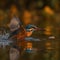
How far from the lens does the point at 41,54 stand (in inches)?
239

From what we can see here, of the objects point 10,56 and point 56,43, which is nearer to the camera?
point 10,56

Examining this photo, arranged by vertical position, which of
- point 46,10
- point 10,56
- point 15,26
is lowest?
point 10,56

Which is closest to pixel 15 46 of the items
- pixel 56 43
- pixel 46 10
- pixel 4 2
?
pixel 56 43

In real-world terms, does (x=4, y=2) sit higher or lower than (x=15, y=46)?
higher

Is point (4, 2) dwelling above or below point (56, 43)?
above

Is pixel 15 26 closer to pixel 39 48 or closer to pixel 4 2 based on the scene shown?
pixel 39 48

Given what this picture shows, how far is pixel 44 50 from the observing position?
6539mm

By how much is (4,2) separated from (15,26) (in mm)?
8363

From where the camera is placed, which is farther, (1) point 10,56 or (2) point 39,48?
(2) point 39,48

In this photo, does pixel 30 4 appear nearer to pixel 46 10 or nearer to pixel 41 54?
pixel 46 10

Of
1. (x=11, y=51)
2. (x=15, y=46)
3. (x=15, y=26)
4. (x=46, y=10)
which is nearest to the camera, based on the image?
(x=11, y=51)

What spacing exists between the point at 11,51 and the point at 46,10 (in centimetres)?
904

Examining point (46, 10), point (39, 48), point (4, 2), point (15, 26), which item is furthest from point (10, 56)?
point (4, 2)

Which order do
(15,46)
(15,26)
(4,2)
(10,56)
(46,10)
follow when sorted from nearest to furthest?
(10,56) → (15,46) → (15,26) → (46,10) → (4,2)
